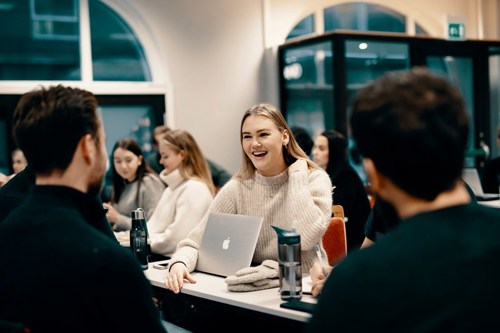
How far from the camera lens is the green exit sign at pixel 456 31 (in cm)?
787

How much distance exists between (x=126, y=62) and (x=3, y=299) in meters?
5.87

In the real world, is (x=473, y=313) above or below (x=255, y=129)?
below

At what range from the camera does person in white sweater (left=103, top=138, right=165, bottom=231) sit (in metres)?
5.04

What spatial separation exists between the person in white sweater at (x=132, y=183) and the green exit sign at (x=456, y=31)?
448 cm

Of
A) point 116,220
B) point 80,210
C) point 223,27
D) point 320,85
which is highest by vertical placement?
point 223,27

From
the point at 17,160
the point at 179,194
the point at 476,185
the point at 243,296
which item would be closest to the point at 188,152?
the point at 179,194

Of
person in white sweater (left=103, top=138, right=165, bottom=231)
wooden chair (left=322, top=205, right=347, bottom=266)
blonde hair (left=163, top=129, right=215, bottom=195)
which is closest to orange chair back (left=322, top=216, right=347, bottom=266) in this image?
wooden chair (left=322, top=205, right=347, bottom=266)

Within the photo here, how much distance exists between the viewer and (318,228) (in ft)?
9.02

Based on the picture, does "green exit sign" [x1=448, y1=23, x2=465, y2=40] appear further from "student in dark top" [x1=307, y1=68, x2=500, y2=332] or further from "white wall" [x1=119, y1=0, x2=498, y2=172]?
"student in dark top" [x1=307, y1=68, x2=500, y2=332]

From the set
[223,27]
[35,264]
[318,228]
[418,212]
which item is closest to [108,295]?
[35,264]

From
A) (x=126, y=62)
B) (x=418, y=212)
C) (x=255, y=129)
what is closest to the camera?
(x=418, y=212)

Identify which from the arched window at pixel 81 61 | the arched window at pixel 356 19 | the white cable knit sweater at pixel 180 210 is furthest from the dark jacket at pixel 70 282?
the arched window at pixel 356 19

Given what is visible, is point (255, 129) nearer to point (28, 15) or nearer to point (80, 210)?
point (80, 210)

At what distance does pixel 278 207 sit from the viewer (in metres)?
2.91
